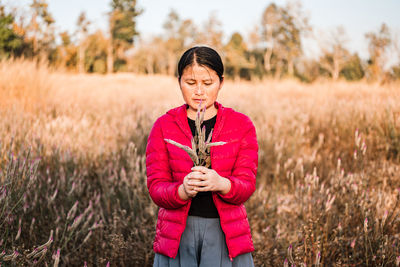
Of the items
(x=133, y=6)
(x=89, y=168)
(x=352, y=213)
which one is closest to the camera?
(x=352, y=213)

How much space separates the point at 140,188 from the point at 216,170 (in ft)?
4.76

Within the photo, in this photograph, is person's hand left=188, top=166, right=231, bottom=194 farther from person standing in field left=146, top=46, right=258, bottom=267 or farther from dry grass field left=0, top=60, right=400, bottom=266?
dry grass field left=0, top=60, right=400, bottom=266

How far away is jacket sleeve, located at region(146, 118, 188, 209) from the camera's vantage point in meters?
1.32

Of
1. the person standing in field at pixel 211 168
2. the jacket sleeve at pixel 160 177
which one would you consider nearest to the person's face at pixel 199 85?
the person standing in field at pixel 211 168

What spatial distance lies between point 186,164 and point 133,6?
5996 cm

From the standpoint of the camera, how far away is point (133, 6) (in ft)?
184

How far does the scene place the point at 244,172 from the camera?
4.69 ft

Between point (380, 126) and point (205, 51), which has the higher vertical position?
point (205, 51)

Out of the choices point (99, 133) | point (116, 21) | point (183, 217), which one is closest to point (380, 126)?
point (99, 133)

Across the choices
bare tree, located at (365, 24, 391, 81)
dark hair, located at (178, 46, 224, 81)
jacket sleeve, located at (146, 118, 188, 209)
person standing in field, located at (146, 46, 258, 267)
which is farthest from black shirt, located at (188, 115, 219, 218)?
bare tree, located at (365, 24, 391, 81)

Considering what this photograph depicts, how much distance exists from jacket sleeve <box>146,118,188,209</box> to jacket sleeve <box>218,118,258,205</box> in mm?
193

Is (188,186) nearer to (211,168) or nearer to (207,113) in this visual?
(211,168)

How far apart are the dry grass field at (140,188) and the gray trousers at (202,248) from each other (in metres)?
0.29

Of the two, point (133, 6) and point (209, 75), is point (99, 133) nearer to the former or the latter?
point (209, 75)
